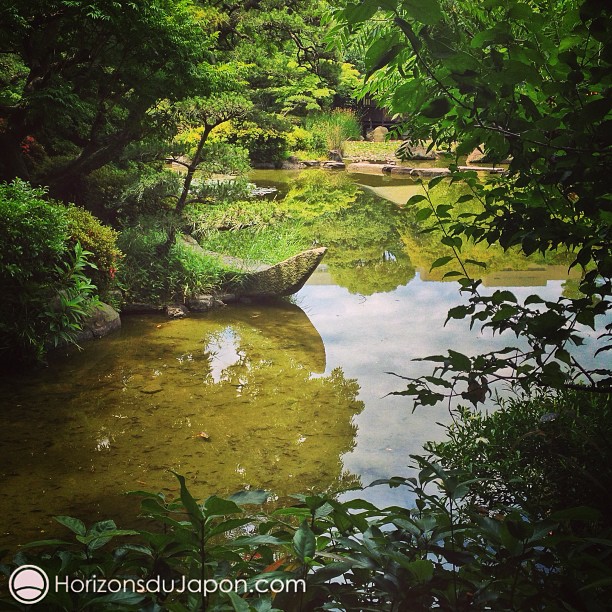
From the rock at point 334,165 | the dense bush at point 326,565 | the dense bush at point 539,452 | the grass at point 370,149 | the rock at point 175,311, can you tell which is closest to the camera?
the dense bush at point 326,565

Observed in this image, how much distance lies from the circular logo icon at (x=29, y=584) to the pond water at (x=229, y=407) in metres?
1.61

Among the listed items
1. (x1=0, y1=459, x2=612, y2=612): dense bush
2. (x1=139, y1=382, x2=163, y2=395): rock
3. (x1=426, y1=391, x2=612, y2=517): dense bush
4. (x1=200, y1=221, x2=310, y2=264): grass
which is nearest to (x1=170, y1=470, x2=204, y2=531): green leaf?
(x1=0, y1=459, x2=612, y2=612): dense bush

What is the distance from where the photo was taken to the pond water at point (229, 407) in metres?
2.67

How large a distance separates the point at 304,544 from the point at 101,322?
3.96m

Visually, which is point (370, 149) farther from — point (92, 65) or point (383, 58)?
point (383, 58)

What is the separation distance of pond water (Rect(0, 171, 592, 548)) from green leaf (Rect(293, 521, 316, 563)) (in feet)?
5.51

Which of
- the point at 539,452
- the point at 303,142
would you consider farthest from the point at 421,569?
the point at 303,142

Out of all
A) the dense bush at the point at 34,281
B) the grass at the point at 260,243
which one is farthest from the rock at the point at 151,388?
the grass at the point at 260,243

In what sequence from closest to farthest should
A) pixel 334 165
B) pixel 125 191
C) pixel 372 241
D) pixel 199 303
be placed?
pixel 199 303, pixel 125 191, pixel 372 241, pixel 334 165

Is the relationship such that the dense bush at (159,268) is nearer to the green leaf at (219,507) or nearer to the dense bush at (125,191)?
the dense bush at (125,191)

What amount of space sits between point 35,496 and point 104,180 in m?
4.58

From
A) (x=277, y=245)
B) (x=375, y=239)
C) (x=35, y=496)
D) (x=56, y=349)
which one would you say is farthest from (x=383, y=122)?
(x=35, y=496)

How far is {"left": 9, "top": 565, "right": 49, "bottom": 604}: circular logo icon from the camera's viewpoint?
2.68 feet

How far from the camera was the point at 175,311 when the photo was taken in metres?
5.04
